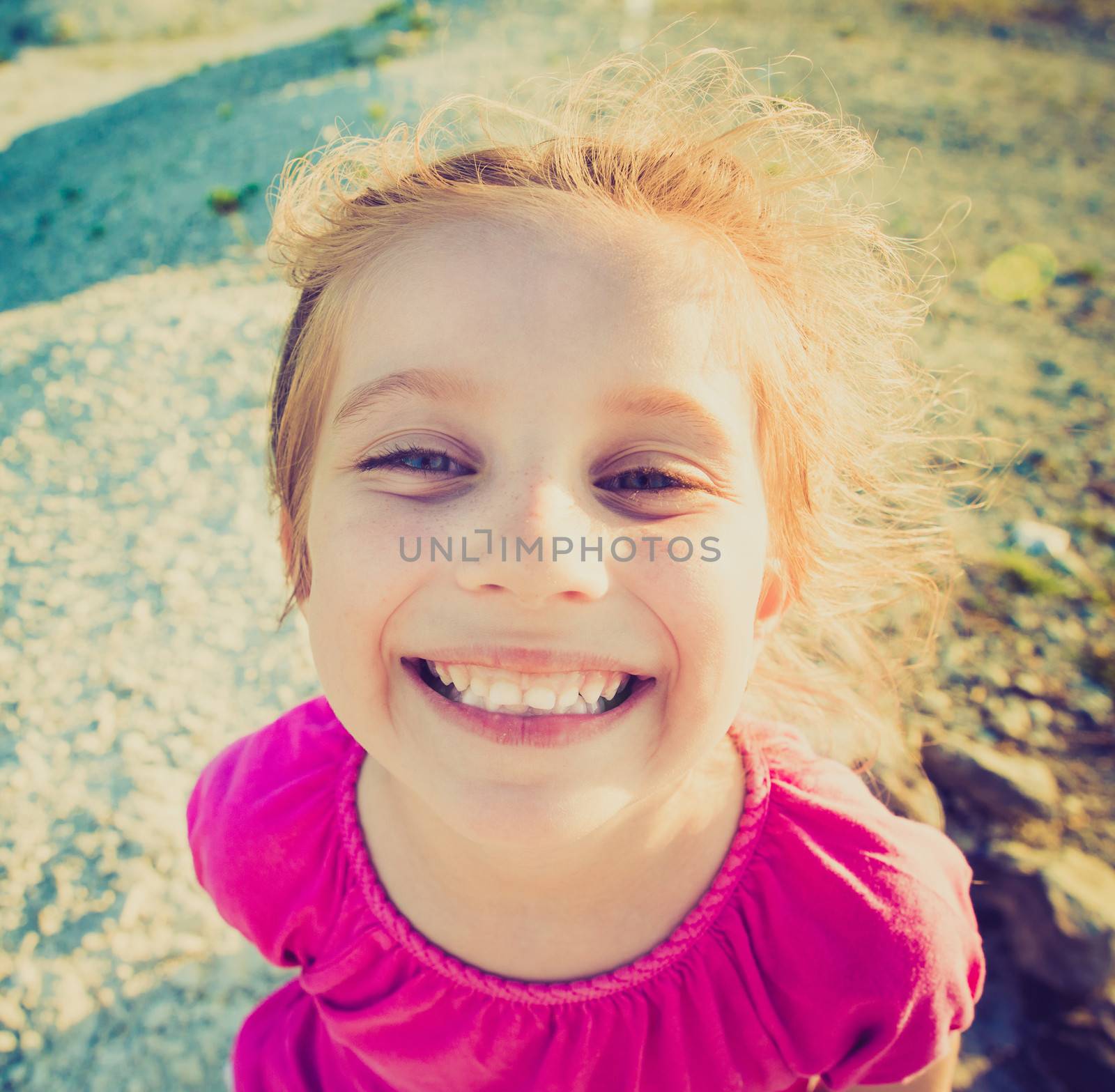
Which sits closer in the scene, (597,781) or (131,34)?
(597,781)

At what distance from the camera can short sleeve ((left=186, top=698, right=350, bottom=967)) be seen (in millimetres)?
1439

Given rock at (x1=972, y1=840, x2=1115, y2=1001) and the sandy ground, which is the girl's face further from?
rock at (x1=972, y1=840, x2=1115, y2=1001)

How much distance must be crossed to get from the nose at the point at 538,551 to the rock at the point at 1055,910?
1.90m

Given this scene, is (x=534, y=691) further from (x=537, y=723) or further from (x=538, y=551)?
(x=538, y=551)

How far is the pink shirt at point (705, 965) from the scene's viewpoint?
1217 mm

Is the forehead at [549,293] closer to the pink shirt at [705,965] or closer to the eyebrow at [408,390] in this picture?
the eyebrow at [408,390]

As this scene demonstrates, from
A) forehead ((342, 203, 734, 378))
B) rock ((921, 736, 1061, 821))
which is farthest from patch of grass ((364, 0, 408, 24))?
forehead ((342, 203, 734, 378))

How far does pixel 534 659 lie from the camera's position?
1.01 meters

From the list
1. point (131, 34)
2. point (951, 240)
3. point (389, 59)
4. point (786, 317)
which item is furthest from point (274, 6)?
point (786, 317)

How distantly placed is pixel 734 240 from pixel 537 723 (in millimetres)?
822

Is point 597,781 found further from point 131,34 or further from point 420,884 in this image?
point 131,34

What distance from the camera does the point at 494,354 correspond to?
990 millimetres

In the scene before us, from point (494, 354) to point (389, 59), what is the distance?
43.1 ft

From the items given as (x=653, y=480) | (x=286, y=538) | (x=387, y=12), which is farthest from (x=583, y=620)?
(x=387, y=12)
